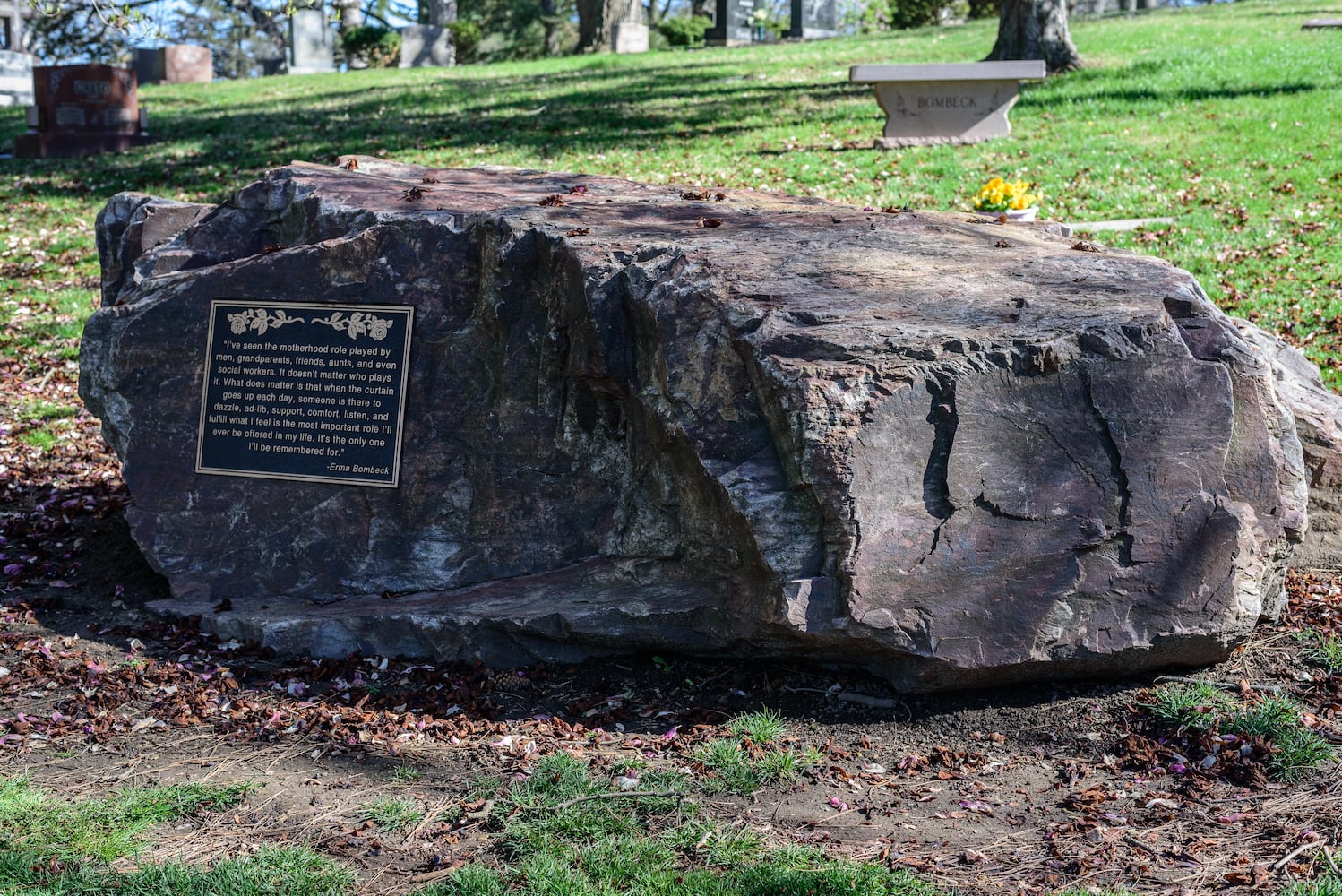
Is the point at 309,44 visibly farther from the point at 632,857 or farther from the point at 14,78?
the point at 632,857

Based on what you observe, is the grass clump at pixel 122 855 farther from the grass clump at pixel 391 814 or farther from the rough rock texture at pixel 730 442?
the rough rock texture at pixel 730 442

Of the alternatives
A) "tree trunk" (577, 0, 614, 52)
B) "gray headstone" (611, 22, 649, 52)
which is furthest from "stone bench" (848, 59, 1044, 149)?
"tree trunk" (577, 0, 614, 52)

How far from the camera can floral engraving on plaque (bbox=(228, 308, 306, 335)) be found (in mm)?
5281

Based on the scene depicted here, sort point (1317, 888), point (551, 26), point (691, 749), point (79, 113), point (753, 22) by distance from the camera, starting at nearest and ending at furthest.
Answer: point (1317, 888)
point (691, 749)
point (79, 113)
point (753, 22)
point (551, 26)

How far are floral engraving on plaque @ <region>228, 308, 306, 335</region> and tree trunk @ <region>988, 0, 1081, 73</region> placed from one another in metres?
15.4

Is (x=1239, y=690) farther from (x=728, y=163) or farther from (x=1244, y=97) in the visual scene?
(x=1244, y=97)

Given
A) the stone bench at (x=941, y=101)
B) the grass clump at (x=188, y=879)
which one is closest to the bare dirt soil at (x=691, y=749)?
the grass clump at (x=188, y=879)

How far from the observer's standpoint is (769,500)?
13.0 feet

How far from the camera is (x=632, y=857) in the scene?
11.0ft

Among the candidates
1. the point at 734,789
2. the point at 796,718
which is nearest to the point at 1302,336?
the point at 796,718

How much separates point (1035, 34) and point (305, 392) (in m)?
16.0

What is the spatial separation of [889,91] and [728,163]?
8.92ft

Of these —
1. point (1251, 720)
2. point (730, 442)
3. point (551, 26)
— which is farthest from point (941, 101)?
point (551, 26)

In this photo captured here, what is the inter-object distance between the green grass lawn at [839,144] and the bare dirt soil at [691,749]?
4.46m
